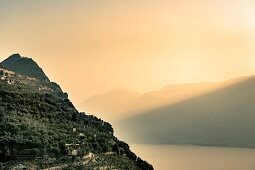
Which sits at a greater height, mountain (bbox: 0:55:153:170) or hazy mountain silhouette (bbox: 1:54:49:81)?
hazy mountain silhouette (bbox: 1:54:49:81)

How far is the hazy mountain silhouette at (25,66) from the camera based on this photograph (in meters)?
95.8

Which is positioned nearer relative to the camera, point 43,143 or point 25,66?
point 43,143

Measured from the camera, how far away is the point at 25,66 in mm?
102562

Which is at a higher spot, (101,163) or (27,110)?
(27,110)

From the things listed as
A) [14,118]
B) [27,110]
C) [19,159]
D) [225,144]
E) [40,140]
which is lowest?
[19,159]

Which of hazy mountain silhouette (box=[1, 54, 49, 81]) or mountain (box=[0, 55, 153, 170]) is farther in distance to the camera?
hazy mountain silhouette (box=[1, 54, 49, 81])

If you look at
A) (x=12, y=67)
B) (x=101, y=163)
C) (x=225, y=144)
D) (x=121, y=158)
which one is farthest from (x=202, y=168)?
(x=225, y=144)

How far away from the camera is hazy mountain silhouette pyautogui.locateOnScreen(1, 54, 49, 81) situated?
95.8 m

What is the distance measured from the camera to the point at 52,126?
38.6 meters

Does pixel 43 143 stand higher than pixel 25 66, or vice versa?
pixel 25 66

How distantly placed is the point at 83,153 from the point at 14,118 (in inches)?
358

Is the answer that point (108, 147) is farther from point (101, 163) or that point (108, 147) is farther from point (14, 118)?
point (14, 118)

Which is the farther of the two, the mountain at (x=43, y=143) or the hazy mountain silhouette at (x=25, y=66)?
the hazy mountain silhouette at (x=25, y=66)

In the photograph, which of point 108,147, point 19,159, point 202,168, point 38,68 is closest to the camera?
point 19,159
